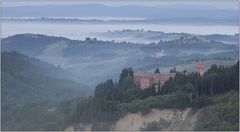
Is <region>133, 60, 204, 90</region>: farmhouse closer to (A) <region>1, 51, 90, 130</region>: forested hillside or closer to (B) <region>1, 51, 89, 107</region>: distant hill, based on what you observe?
(A) <region>1, 51, 90, 130</region>: forested hillside

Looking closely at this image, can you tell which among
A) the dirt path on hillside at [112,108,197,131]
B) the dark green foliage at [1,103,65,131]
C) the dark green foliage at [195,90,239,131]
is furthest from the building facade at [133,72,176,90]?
the dark green foliage at [195,90,239,131]

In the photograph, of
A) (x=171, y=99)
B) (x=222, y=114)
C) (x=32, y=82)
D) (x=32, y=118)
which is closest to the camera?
(x=222, y=114)

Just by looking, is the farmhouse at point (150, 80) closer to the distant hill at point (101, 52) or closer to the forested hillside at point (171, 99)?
the forested hillside at point (171, 99)

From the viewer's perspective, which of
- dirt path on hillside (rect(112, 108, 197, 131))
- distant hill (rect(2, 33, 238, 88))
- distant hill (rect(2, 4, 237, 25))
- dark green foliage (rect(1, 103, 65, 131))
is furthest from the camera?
distant hill (rect(2, 33, 238, 88))

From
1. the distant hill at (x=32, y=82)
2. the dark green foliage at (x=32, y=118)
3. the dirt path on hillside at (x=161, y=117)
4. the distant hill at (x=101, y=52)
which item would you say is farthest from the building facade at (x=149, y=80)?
the distant hill at (x=101, y=52)

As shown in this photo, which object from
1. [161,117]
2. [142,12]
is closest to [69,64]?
[142,12]

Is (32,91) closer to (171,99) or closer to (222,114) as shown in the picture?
(171,99)

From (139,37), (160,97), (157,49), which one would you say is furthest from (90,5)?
(157,49)

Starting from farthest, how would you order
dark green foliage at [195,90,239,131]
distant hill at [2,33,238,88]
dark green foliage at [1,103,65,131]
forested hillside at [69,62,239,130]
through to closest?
distant hill at [2,33,238,88], dark green foliage at [1,103,65,131], forested hillside at [69,62,239,130], dark green foliage at [195,90,239,131]

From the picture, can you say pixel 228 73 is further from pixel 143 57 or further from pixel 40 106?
pixel 143 57
